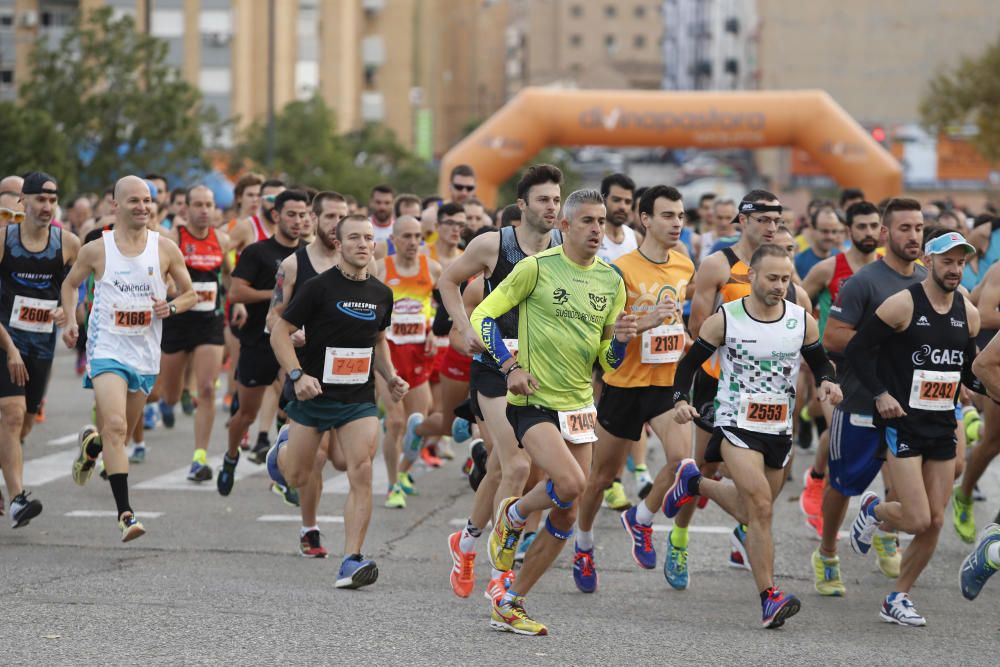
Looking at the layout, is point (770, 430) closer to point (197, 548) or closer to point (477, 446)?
point (477, 446)

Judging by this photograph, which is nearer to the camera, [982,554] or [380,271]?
[982,554]

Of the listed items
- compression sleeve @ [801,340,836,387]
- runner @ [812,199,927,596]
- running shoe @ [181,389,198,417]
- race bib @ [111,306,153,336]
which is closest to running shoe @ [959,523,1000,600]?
runner @ [812,199,927,596]

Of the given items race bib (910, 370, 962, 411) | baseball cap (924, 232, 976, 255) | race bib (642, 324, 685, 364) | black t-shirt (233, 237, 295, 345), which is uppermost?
baseball cap (924, 232, 976, 255)

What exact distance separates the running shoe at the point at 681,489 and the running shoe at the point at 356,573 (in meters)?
1.49

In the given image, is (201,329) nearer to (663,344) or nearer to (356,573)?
(663,344)

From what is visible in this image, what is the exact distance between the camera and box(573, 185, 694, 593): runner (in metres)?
9.02

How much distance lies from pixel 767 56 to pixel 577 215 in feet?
232

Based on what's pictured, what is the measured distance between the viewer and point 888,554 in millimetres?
9148

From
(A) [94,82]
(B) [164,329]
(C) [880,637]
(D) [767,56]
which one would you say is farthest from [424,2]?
(C) [880,637]

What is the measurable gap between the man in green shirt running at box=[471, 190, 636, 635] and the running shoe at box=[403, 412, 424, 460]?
3888mm

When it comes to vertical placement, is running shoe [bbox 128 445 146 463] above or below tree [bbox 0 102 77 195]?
below

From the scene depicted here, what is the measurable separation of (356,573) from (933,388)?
2.90 m

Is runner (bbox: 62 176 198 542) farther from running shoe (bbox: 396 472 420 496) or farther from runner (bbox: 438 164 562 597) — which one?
running shoe (bbox: 396 472 420 496)

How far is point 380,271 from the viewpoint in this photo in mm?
12078
